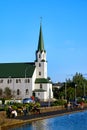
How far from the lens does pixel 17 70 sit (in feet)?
461

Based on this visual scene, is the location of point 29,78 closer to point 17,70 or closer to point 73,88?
point 17,70

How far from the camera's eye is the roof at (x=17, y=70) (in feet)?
455

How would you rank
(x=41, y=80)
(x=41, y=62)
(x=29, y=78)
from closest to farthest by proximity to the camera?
(x=29, y=78) → (x=41, y=80) → (x=41, y=62)

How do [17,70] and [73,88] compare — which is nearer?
[73,88]

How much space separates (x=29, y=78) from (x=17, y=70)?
6039 millimetres

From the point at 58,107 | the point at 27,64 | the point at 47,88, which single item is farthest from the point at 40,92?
the point at 58,107

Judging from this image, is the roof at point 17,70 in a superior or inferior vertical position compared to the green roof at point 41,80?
superior

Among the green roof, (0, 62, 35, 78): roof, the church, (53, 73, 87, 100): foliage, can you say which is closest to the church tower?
the church

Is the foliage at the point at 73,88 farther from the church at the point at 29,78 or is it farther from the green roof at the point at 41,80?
the green roof at the point at 41,80

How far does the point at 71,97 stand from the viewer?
424 ft

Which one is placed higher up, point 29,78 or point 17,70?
point 17,70

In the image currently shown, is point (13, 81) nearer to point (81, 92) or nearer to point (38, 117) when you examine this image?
point (81, 92)

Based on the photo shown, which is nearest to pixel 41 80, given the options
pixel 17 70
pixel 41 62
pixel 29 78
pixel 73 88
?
pixel 29 78

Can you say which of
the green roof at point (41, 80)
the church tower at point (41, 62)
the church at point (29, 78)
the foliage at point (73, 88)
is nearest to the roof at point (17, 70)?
the church at point (29, 78)
